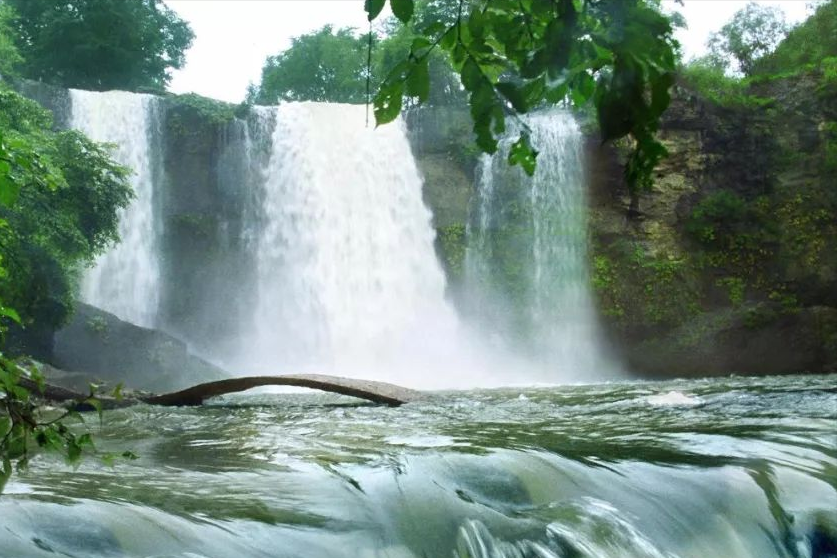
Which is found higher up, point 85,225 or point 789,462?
point 85,225

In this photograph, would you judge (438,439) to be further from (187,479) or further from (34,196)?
(34,196)

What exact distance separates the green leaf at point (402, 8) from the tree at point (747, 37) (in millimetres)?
27490

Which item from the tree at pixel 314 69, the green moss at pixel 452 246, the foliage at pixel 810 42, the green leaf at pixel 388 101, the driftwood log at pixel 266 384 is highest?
the tree at pixel 314 69

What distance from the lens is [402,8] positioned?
4.43 feet

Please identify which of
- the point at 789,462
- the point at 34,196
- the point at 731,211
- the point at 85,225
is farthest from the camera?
the point at 731,211

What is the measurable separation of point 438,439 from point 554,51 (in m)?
4.00

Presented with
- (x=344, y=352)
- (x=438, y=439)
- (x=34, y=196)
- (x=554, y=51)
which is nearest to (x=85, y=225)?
(x=34, y=196)

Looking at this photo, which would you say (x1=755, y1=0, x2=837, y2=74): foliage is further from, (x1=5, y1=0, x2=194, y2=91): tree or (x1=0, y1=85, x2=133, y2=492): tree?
(x1=5, y1=0, x2=194, y2=91): tree

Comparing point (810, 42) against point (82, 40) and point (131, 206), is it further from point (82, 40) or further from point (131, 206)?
point (82, 40)

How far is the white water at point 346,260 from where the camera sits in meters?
20.0

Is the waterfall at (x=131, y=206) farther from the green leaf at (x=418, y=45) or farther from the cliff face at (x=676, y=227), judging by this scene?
the green leaf at (x=418, y=45)

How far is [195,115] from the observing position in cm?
2097

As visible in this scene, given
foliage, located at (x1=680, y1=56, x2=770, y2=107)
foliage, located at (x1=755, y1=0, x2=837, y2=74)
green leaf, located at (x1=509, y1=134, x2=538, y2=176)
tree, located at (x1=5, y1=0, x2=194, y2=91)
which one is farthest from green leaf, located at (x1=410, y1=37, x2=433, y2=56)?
tree, located at (x1=5, y1=0, x2=194, y2=91)

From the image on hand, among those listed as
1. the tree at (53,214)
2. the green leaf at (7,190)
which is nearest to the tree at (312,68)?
the tree at (53,214)
